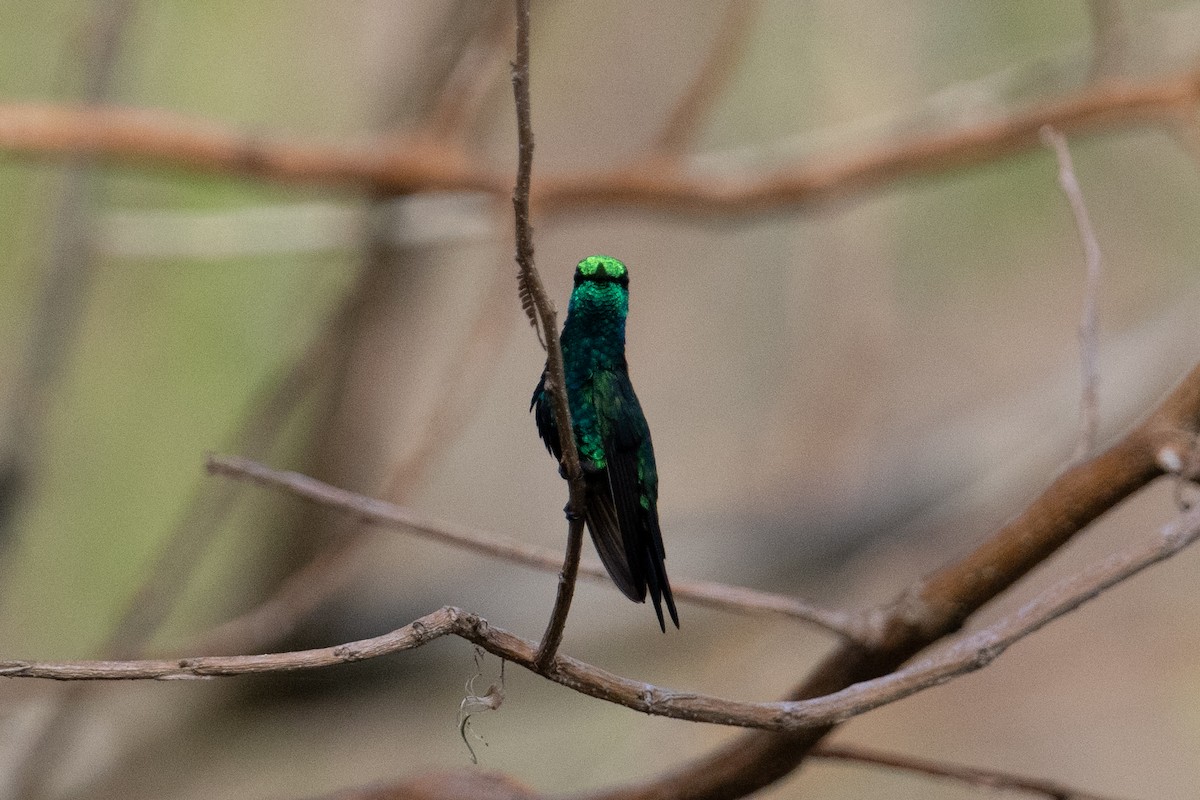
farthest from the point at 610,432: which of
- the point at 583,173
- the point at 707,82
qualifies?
the point at 583,173

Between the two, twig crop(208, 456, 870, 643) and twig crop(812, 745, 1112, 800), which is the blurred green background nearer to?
twig crop(208, 456, 870, 643)

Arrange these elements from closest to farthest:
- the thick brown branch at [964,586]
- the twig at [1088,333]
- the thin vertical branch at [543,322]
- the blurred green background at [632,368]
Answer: the thin vertical branch at [543,322]
the thick brown branch at [964,586]
the twig at [1088,333]
the blurred green background at [632,368]

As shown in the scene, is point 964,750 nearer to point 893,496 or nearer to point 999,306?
point 893,496

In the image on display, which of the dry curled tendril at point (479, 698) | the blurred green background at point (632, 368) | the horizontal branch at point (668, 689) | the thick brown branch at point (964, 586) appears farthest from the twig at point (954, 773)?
the blurred green background at point (632, 368)

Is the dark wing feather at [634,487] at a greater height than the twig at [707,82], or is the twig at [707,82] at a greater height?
the twig at [707,82]

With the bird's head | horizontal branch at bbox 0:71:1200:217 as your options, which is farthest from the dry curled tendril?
horizontal branch at bbox 0:71:1200:217

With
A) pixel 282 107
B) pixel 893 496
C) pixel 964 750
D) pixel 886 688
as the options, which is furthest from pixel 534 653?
pixel 282 107

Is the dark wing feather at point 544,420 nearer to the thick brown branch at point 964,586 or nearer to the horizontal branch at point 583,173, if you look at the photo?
the thick brown branch at point 964,586
